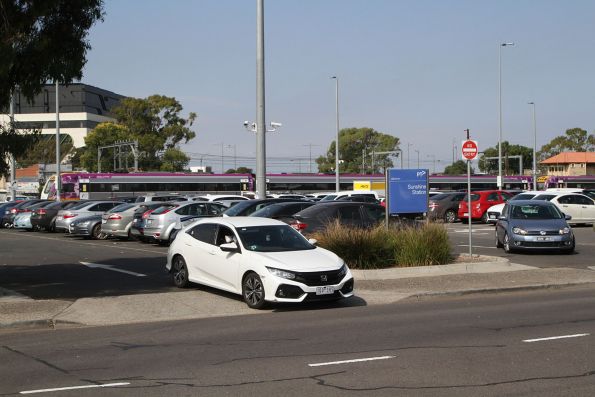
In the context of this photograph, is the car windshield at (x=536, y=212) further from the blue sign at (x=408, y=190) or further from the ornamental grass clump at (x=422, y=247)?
the ornamental grass clump at (x=422, y=247)

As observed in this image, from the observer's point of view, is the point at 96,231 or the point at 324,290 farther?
the point at 96,231

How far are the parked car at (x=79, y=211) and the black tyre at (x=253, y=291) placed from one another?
19.8m

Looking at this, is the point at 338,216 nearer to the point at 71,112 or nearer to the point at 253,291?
the point at 253,291

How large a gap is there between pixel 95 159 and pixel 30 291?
73.2 metres

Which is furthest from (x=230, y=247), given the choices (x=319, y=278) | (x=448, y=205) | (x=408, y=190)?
(x=448, y=205)

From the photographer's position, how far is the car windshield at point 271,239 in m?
12.5

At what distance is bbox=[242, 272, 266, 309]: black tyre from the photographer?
11789 millimetres

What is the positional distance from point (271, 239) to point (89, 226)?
1801 centimetres

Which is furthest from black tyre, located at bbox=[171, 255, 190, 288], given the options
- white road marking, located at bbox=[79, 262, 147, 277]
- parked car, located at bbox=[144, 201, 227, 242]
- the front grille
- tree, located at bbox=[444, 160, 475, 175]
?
tree, located at bbox=[444, 160, 475, 175]

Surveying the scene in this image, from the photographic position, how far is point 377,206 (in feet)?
61.5

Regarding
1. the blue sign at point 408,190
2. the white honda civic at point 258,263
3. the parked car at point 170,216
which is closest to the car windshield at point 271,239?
the white honda civic at point 258,263

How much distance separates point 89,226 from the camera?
94.4 feet

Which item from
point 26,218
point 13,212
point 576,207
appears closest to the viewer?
point 576,207

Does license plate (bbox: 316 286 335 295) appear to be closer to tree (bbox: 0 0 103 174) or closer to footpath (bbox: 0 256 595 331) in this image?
footpath (bbox: 0 256 595 331)
